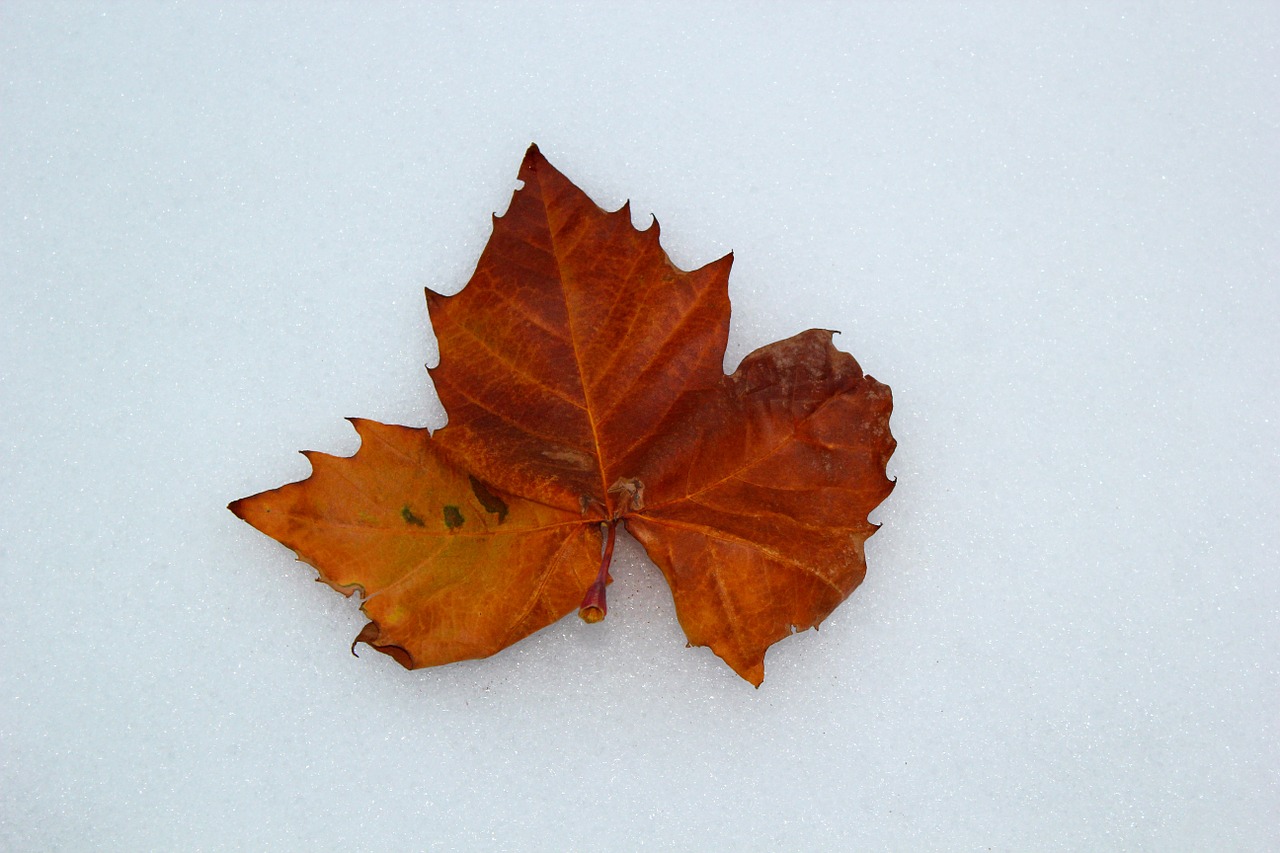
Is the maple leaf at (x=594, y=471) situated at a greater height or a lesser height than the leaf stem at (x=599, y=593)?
greater

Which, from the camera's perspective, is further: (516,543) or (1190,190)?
(1190,190)

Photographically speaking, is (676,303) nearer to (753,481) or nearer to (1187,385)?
(753,481)

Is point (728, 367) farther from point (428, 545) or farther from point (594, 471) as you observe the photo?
point (428, 545)

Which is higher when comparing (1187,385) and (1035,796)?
(1187,385)

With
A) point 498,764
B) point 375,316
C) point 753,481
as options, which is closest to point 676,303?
point 753,481
